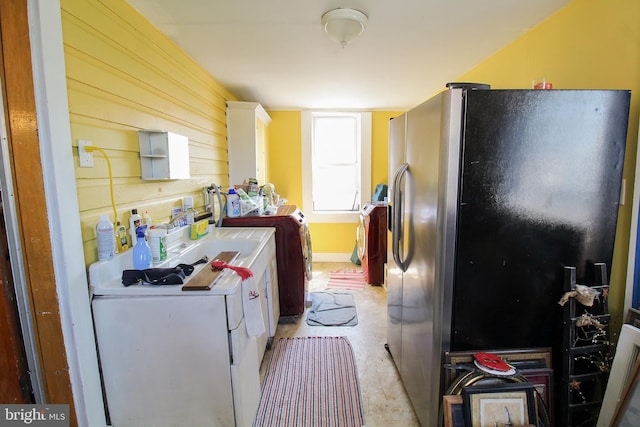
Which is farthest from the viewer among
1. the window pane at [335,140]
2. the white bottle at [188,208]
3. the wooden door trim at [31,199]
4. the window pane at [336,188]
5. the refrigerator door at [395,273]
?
the window pane at [336,188]

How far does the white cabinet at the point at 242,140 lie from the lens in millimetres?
3303

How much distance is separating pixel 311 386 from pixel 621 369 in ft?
5.18

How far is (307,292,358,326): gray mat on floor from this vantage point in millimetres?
2760

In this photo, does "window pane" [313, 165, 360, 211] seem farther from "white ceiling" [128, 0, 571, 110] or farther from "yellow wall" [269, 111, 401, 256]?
"white ceiling" [128, 0, 571, 110]

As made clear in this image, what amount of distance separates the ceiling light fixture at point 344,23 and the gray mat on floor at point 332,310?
2.30 metres

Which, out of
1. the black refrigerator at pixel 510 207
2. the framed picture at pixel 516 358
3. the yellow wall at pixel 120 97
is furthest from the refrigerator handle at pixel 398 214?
the yellow wall at pixel 120 97

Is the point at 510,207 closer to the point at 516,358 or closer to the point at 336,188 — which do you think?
the point at 516,358

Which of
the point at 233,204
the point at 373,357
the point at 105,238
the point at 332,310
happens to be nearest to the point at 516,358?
the point at 373,357

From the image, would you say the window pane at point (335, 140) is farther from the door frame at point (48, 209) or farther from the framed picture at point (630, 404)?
the framed picture at point (630, 404)

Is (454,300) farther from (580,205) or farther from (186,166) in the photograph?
(186,166)

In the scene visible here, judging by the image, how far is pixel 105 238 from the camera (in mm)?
1323

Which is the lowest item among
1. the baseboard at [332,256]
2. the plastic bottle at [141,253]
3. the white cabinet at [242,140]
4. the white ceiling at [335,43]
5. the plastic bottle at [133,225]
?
the baseboard at [332,256]

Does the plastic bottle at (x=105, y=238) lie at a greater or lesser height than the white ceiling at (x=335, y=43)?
lesser

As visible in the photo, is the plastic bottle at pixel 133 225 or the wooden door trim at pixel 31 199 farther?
the plastic bottle at pixel 133 225
